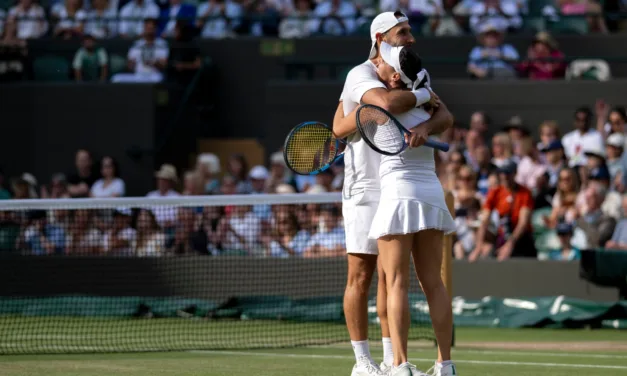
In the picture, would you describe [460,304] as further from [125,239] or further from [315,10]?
[315,10]

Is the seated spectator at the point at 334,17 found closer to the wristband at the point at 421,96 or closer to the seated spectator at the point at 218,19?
the seated spectator at the point at 218,19

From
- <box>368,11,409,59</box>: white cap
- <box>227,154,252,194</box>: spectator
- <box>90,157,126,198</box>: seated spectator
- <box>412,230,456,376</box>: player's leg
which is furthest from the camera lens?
<box>90,157,126,198</box>: seated spectator

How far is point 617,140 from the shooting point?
1512cm

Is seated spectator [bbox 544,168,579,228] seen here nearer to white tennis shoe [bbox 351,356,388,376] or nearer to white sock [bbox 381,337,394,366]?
white sock [bbox 381,337,394,366]

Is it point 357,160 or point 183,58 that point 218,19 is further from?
point 357,160

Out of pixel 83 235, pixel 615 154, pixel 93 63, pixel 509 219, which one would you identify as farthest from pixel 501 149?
pixel 93 63

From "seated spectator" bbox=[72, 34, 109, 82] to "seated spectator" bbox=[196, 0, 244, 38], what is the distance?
5.24ft

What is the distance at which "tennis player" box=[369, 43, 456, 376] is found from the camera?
7.09 m

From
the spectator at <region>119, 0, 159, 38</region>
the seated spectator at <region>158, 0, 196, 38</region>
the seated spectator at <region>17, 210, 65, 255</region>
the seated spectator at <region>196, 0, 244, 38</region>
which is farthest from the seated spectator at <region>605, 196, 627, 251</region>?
the spectator at <region>119, 0, 159, 38</region>

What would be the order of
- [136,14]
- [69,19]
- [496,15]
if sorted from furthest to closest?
[136,14], [69,19], [496,15]

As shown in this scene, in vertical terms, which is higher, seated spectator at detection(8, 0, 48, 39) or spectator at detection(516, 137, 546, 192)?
seated spectator at detection(8, 0, 48, 39)

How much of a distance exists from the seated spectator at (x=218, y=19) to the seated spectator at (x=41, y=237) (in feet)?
20.1

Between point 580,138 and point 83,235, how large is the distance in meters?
6.15

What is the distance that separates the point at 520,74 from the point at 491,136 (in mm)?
1053
